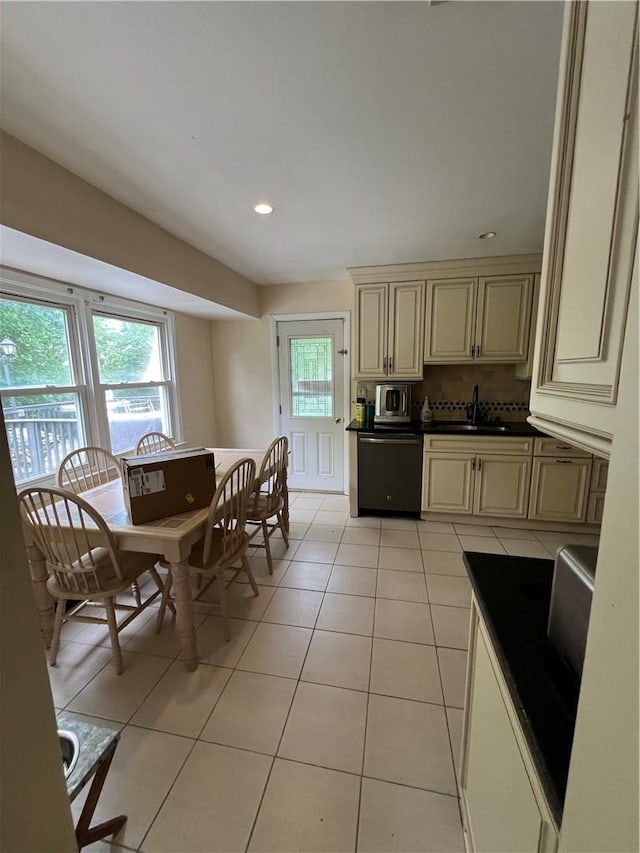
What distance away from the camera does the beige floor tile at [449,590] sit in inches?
89.0

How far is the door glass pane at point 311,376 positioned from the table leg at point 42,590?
2777mm

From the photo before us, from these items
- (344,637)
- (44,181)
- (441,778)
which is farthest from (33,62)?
(441,778)

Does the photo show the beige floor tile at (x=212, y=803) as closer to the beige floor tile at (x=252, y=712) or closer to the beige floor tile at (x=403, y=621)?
the beige floor tile at (x=252, y=712)

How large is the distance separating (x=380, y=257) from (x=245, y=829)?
3503 millimetres

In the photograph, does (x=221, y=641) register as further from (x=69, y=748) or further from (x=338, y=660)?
(x=69, y=748)

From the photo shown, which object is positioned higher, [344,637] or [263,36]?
[263,36]

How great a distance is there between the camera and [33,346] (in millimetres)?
2330

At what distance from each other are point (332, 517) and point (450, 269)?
2.61 m

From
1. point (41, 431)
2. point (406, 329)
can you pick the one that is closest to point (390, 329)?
point (406, 329)

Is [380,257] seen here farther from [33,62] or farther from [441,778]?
[441,778]

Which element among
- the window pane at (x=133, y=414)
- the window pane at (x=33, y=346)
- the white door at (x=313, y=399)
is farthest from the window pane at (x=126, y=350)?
the white door at (x=313, y=399)

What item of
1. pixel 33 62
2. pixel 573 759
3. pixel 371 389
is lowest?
pixel 573 759

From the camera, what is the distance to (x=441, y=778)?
1298mm

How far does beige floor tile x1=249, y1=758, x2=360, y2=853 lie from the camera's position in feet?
3.69
